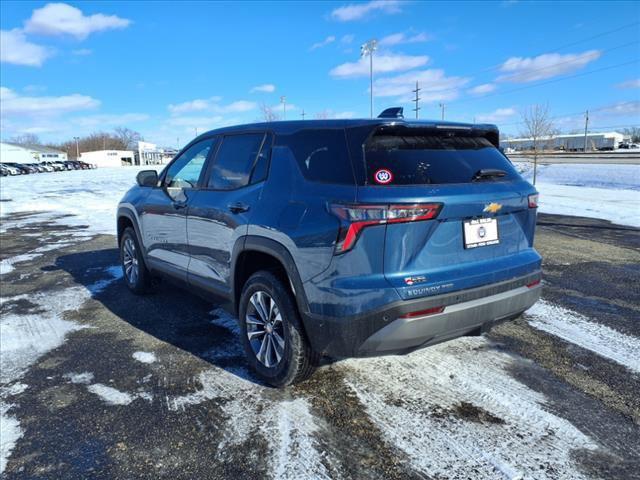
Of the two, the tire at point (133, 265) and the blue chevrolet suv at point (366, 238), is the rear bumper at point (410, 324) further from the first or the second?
the tire at point (133, 265)

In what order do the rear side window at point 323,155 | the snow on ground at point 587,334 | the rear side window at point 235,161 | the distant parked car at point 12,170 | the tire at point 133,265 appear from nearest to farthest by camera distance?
the rear side window at point 323,155
the rear side window at point 235,161
the snow on ground at point 587,334
the tire at point 133,265
the distant parked car at point 12,170

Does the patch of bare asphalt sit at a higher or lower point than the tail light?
lower

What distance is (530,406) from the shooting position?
2.95m

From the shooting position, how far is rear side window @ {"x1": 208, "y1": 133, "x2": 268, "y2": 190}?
350 cm

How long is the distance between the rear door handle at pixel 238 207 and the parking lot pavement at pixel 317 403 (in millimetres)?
1227

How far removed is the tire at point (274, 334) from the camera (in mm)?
3020

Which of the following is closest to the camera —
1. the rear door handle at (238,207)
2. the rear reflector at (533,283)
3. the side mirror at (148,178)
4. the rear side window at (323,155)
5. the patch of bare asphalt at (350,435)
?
the patch of bare asphalt at (350,435)

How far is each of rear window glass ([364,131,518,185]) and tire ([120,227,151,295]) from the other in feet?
11.6

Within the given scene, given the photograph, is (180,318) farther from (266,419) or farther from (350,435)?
(350,435)

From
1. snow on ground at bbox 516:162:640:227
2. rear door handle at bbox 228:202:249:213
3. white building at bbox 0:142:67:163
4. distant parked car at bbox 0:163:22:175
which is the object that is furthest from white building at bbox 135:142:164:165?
rear door handle at bbox 228:202:249:213

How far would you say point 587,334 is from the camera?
13.3 feet

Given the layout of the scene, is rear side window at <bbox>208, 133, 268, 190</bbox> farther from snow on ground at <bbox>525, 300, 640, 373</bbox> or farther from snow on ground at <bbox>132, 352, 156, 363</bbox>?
snow on ground at <bbox>525, 300, 640, 373</bbox>

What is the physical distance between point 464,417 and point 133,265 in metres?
4.22

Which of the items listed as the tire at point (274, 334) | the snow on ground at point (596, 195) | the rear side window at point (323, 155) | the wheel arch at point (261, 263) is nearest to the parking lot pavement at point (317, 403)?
the tire at point (274, 334)
